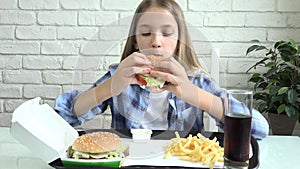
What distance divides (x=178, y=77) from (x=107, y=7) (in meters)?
1.04

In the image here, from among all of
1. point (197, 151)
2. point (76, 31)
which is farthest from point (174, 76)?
point (76, 31)

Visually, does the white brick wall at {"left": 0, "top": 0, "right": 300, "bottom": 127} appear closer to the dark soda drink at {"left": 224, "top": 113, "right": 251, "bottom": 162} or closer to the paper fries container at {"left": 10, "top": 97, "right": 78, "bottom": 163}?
the paper fries container at {"left": 10, "top": 97, "right": 78, "bottom": 163}

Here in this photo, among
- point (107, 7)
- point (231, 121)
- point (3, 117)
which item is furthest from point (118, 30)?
point (3, 117)

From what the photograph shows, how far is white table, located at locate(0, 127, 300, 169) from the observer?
103 centimetres

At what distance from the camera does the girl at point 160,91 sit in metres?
1.06

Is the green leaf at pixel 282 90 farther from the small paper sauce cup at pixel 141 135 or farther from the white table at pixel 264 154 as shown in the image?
the small paper sauce cup at pixel 141 135

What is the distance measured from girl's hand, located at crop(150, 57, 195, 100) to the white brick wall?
2.95ft

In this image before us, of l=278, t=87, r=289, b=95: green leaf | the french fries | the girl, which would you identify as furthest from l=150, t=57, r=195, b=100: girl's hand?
l=278, t=87, r=289, b=95: green leaf

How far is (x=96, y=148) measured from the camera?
0.96m

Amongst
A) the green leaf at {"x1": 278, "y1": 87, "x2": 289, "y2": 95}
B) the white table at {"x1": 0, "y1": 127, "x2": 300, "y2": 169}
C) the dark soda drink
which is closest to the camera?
the dark soda drink

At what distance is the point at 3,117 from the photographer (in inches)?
83.7

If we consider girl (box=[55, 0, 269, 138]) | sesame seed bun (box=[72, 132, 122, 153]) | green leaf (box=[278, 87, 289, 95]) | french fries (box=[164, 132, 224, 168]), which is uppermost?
girl (box=[55, 0, 269, 138])

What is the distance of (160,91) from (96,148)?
250 mm

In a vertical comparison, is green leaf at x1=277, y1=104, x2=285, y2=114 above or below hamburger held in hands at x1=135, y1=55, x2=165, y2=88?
below
